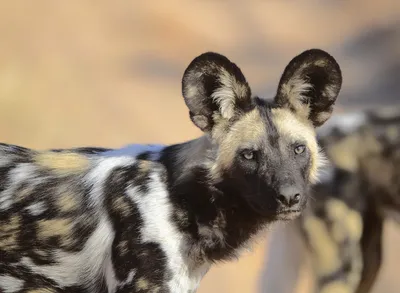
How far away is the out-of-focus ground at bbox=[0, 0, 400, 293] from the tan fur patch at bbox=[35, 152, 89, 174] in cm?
270

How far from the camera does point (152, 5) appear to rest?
6.49 m

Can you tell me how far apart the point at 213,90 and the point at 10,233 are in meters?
0.65

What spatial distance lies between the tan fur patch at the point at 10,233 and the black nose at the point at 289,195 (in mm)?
711

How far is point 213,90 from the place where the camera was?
7.18ft

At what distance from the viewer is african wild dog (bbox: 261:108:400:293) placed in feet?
9.86

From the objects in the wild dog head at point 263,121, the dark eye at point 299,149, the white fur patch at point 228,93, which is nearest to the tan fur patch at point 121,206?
the wild dog head at point 263,121

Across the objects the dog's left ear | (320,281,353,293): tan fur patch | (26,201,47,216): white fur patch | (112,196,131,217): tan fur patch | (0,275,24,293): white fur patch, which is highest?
the dog's left ear

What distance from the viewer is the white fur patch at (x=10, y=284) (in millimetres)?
2225

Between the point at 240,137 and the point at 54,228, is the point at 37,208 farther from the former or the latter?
the point at 240,137

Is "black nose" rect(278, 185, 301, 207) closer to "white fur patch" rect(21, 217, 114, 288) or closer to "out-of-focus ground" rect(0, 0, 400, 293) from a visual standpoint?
"white fur patch" rect(21, 217, 114, 288)

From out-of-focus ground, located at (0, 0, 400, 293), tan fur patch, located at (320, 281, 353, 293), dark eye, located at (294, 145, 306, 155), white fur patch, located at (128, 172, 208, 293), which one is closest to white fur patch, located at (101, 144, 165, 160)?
white fur patch, located at (128, 172, 208, 293)

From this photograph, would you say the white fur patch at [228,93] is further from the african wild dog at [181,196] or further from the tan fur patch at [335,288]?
the tan fur patch at [335,288]

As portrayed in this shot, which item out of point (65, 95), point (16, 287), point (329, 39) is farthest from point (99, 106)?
point (16, 287)

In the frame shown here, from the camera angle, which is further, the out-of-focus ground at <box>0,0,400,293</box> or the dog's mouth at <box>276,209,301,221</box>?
the out-of-focus ground at <box>0,0,400,293</box>
